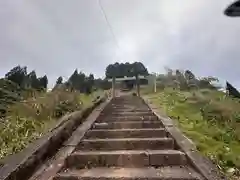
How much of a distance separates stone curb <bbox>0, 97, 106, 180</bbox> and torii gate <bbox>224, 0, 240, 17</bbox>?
230 centimetres

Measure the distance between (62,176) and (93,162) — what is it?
1.76 ft

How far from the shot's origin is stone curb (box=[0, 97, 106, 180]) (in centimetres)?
263

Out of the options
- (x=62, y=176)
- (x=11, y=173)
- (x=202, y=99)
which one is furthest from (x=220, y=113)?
(x=11, y=173)

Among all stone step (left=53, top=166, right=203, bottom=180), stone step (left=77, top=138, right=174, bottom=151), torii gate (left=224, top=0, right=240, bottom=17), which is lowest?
stone step (left=53, top=166, right=203, bottom=180)

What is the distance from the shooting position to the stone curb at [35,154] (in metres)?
2.63

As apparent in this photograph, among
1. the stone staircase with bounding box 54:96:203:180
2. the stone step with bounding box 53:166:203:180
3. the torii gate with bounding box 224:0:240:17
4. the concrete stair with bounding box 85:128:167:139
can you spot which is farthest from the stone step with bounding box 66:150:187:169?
the torii gate with bounding box 224:0:240:17

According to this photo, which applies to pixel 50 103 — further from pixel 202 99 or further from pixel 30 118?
pixel 202 99

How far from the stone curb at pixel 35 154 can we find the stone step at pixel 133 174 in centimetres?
28

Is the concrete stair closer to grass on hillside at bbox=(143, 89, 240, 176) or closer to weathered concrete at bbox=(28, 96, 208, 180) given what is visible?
weathered concrete at bbox=(28, 96, 208, 180)

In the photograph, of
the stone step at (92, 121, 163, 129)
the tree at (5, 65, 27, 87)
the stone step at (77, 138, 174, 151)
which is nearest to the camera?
the stone step at (77, 138, 174, 151)

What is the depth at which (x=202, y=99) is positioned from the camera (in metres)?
8.55

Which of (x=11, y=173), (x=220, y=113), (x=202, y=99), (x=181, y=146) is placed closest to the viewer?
(x=11, y=173)

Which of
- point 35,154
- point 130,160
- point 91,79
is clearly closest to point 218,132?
point 130,160

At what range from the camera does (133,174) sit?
294cm
